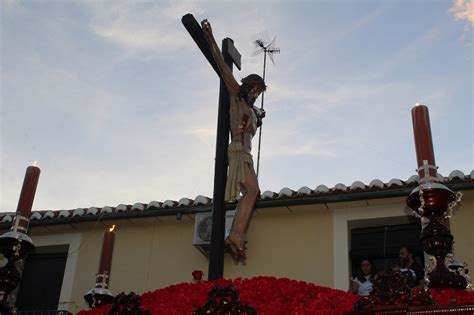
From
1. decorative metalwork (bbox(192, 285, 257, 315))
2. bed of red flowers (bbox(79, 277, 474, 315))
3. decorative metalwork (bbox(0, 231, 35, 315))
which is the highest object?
decorative metalwork (bbox(0, 231, 35, 315))

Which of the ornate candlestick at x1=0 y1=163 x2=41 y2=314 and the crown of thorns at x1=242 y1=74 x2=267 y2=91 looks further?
the crown of thorns at x1=242 y1=74 x2=267 y2=91

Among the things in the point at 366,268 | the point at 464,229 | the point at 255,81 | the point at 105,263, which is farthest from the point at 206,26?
the point at 464,229

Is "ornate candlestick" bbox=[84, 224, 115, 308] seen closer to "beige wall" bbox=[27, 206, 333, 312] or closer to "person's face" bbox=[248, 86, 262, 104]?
"person's face" bbox=[248, 86, 262, 104]

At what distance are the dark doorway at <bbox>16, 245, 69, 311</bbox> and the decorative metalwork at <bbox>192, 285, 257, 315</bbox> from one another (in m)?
8.48

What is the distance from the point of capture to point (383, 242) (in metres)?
9.85

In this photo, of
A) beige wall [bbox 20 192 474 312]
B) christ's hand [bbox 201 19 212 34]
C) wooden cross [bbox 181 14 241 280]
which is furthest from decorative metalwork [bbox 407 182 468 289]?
beige wall [bbox 20 192 474 312]

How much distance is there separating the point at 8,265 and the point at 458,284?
3.52 metres

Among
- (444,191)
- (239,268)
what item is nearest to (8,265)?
(444,191)

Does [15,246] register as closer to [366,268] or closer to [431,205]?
[431,205]

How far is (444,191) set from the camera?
4.65m

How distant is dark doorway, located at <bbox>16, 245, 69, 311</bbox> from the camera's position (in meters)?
11.4

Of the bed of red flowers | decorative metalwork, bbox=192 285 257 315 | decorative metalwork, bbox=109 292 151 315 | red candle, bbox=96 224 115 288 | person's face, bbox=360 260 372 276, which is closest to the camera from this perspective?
decorative metalwork, bbox=192 285 257 315

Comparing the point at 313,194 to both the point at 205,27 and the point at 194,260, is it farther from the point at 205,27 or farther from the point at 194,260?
the point at 205,27

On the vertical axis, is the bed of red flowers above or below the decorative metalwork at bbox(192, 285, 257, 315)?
above
